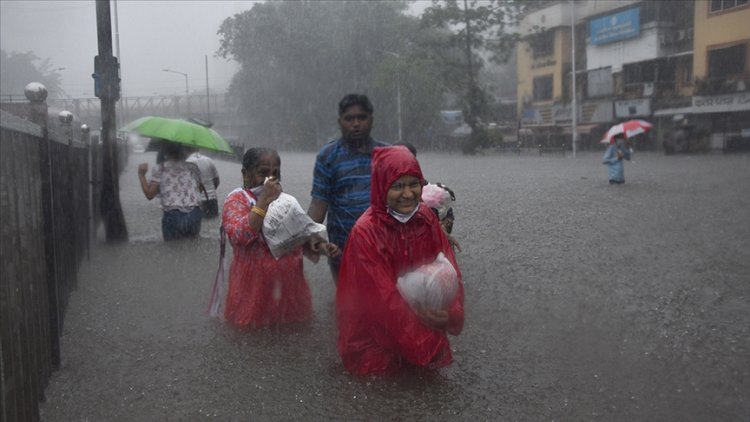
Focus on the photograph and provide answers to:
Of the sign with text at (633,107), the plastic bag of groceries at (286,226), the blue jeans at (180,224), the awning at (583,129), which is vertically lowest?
the blue jeans at (180,224)

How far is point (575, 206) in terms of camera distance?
13.2 metres

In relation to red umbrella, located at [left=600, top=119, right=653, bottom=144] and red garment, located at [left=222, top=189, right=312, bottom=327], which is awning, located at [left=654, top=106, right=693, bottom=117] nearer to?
red umbrella, located at [left=600, top=119, right=653, bottom=144]

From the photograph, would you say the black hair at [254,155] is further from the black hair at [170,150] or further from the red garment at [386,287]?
the black hair at [170,150]

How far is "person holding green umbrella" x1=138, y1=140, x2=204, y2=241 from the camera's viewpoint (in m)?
8.73

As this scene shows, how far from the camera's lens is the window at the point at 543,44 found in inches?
1806

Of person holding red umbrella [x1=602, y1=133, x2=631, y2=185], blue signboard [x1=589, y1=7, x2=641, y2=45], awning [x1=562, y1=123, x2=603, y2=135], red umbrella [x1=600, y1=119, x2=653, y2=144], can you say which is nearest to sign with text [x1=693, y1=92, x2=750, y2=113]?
blue signboard [x1=589, y1=7, x2=641, y2=45]

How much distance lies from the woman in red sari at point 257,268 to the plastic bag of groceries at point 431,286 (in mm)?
1453

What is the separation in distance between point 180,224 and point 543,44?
135 ft

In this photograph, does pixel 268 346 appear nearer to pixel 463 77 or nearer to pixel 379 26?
pixel 463 77

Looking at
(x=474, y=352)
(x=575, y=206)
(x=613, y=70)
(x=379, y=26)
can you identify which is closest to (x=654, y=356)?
(x=474, y=352)

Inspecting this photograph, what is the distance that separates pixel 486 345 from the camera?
489 centimetres

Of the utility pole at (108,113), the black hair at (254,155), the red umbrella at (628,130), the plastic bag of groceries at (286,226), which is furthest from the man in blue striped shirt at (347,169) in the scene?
the red umbrella at (628,130)

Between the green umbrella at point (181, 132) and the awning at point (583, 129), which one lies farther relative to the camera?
the awning at point (583, 129)

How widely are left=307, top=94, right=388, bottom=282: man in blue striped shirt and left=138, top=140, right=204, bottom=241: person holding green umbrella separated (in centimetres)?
401
